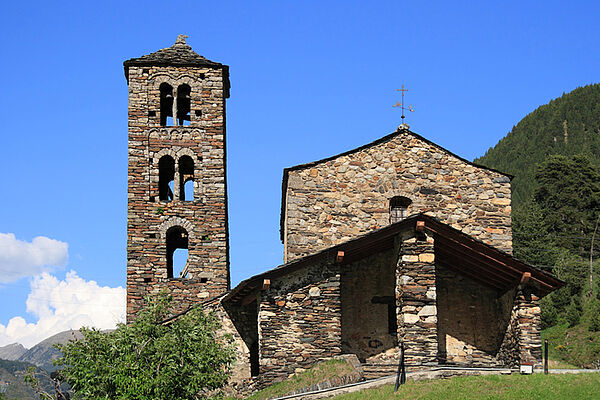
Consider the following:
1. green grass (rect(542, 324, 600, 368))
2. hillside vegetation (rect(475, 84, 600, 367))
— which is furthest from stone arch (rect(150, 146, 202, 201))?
green grass (rect(542, 324, 600, 368))

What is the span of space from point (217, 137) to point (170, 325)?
372 inches

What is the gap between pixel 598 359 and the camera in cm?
4175

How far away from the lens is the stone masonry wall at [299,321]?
1864 cm

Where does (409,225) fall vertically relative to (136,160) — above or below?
below

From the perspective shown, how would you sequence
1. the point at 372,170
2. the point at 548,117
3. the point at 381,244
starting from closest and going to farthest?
the point at 381,244 → the point at 372,170 → the point at 548,117

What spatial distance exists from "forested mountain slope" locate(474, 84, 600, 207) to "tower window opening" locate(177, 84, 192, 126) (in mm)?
59186

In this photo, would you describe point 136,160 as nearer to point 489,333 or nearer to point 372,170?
point 372,170

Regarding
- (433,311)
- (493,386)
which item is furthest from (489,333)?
(493,386)

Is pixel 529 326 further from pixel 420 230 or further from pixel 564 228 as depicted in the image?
pixel 564 228

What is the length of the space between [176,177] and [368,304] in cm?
886

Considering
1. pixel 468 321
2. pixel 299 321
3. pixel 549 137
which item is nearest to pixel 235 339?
pixel 299 321

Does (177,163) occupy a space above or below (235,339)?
above

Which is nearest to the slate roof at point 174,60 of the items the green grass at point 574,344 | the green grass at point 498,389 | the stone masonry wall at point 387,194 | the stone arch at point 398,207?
the stone masonry wall at point 387,194

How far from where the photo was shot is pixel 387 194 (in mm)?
23141
